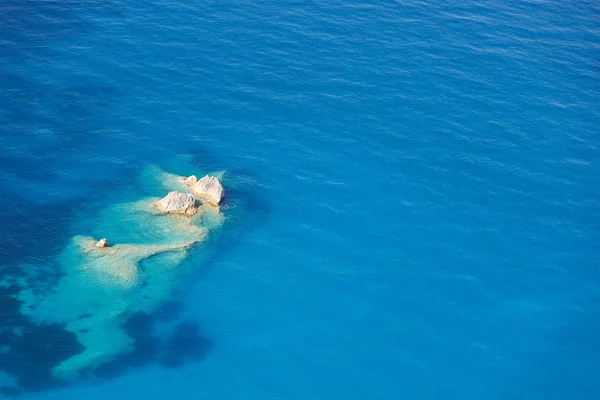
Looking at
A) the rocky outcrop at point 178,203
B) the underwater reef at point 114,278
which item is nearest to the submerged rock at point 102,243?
the underwater reef at point 114,278

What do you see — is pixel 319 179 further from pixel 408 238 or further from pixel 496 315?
pixel 496 315

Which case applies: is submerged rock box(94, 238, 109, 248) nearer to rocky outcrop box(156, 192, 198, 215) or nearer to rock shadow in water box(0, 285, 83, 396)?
rocky outcrop box(156, 192, 198, 215)

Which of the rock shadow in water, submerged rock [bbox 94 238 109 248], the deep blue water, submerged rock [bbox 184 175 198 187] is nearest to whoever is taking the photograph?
the rock shadow in water

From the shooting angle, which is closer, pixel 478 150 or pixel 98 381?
pixel 98 381

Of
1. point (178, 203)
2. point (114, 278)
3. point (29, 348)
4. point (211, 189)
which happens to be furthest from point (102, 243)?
point (211, 189)

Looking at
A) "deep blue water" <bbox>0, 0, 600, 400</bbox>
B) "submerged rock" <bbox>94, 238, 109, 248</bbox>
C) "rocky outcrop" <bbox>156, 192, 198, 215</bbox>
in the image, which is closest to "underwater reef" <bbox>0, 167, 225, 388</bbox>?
"submerged rock" <bbox>94, 238, 109, 248</bbox>

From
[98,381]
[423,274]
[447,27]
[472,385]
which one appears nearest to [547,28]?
[447,27]
